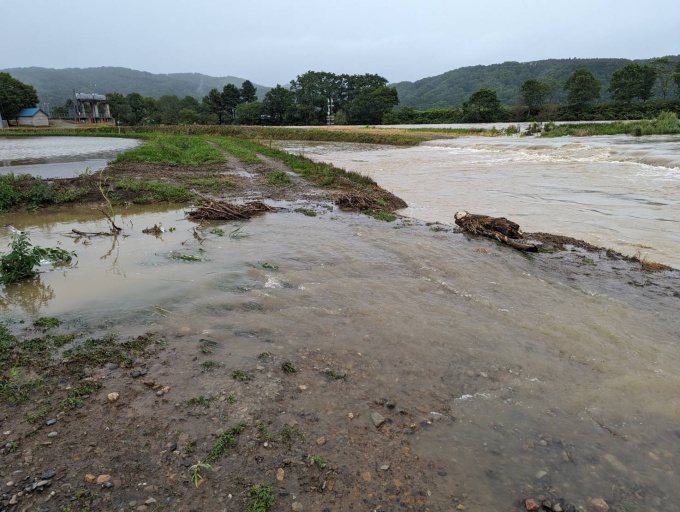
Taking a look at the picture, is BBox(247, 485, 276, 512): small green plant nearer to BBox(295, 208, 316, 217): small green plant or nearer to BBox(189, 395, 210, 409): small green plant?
BBox(189, 395, 210, 409): small green plant

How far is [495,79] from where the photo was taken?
518 feet

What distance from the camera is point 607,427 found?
138 inches

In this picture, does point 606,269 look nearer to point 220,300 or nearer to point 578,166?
point 220,300

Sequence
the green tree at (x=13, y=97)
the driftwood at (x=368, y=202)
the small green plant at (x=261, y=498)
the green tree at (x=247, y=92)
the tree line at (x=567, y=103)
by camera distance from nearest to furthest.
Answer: the small green plant at (x=261, y=498), the driftwood at (x=368, y=202), the green tree at (x=13, y=97), the tree line at (x=567, y=103), the green tree at (x=247, y=92)

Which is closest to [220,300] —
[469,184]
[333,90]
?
[469,184]

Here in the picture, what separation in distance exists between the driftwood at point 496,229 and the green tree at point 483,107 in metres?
76.8

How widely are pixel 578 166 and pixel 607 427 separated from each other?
20773 mm

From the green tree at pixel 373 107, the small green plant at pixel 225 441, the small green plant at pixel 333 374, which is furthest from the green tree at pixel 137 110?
the small green plant at pixel 225 441

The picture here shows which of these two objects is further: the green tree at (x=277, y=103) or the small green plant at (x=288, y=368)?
the green tree at (x=277, y=103)

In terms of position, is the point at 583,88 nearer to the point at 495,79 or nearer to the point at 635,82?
the point at 635,82

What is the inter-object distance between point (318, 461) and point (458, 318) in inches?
118

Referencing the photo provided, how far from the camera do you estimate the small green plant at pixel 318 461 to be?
3.04m

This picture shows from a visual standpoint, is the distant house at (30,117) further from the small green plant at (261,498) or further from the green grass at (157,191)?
the small green plant at (261,498)

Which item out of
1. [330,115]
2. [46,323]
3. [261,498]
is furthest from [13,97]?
[261,498]
